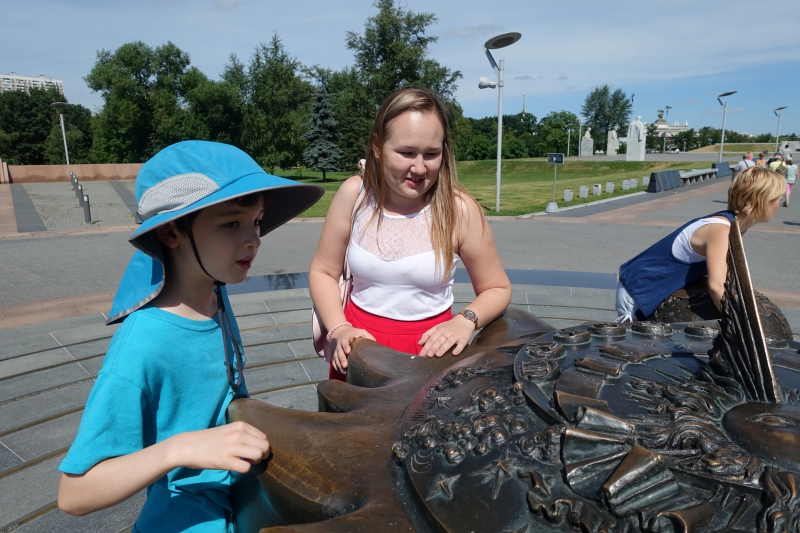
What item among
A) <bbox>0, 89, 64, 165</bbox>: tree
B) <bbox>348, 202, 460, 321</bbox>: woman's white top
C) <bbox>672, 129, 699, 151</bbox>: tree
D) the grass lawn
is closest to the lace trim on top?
<bbox>348, 202, 460, 321</bbox>: woman's white top

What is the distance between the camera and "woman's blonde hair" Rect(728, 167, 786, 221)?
2.62 metres

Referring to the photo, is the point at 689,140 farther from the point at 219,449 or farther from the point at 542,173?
the point at 219,449

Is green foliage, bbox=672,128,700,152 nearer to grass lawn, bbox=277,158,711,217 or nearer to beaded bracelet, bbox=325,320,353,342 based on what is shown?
grass lawn, bbox=277,158,711,217

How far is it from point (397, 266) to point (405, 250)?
0.06 meters

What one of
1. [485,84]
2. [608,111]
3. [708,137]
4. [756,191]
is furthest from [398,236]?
[708,137]

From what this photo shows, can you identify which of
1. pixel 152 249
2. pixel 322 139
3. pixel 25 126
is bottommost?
pixel 152 249

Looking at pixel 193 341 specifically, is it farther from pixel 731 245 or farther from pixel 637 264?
pixel 637 264

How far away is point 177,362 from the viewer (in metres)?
1.36

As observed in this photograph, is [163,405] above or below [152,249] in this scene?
below

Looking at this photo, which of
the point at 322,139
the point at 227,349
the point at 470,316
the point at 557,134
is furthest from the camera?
the point at 557,134

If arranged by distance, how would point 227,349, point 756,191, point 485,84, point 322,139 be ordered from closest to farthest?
point 227,349 < point 756,191 < point 485,84 < point 322,139

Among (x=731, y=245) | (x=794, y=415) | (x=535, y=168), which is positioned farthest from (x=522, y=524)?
(x=535, y=168)

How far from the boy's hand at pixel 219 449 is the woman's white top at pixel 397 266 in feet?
3.13

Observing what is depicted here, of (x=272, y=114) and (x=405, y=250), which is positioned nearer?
(x=405, y=250)
